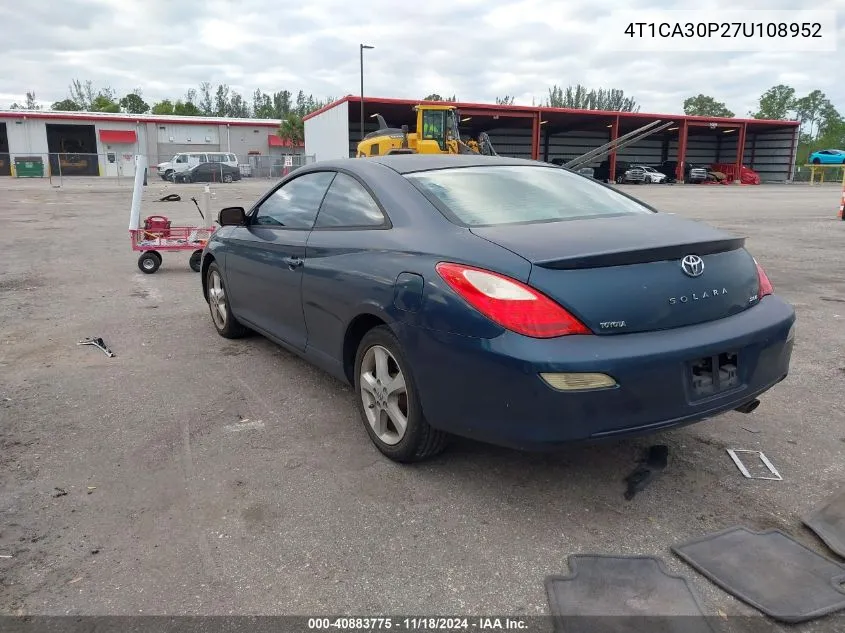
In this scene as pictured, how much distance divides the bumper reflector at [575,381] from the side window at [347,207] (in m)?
1.34

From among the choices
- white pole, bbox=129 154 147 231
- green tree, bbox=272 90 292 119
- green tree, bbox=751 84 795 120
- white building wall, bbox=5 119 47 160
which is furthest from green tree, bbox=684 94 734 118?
white pole, bbox=129 154 147 231

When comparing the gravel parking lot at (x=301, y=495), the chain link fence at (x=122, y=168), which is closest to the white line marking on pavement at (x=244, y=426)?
the gravel parking lot at (x=301, y=495)

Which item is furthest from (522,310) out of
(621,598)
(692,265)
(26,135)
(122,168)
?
(26,135)

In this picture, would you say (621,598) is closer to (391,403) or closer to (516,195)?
(391,403)

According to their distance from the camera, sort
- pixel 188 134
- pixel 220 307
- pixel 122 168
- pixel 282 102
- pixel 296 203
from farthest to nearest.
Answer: pixel 282 102 → pixel 188 134 → pixel 122 168 → pixel 220 307 → pixel 296 203

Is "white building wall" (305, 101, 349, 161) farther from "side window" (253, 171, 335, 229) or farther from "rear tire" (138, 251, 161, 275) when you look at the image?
"side window" (253, 171, 335, 229)

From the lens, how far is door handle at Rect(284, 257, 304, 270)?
3.92 m

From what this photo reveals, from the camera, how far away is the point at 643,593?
2.28 m

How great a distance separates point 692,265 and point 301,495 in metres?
1.99

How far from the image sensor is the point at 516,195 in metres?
3.51

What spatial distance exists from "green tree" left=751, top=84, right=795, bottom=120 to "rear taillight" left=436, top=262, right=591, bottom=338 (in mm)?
130314

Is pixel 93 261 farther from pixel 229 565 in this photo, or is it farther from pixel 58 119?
pixel 58 119

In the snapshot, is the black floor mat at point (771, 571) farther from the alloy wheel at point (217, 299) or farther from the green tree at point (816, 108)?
the green tree at point (816, 108)

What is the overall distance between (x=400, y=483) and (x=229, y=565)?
882 mm
